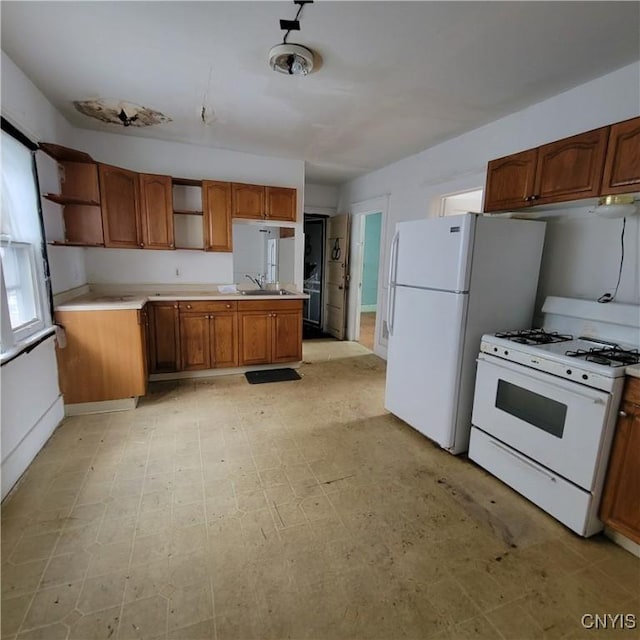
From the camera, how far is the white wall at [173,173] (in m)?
3.68

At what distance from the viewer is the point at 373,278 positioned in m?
8.40

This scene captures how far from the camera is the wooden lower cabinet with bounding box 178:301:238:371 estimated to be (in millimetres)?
3639

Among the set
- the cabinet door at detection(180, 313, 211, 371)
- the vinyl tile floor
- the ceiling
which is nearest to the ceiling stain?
the ceiling

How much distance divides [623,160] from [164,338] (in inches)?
148

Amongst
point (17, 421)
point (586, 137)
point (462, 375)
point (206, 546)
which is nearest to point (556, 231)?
point (586, 137)

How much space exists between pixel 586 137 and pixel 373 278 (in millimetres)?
6427

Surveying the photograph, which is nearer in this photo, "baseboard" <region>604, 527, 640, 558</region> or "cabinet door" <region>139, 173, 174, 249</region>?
"baseboard" <region>604, 527, 640, 558</region>

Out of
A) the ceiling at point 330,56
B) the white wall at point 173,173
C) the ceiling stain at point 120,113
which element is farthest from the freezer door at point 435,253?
the ceiling stain at point 120,113

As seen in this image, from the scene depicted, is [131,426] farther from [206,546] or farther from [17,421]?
[206,546]

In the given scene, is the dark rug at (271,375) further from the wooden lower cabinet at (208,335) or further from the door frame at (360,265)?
the door frame at (360,265)

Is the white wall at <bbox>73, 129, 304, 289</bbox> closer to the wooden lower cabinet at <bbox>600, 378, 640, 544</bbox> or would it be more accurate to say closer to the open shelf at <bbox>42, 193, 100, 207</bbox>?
the open shelf at <bbox>42, 193, 100, 207</bbox>

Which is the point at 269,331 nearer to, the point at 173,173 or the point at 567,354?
the point at 173,173

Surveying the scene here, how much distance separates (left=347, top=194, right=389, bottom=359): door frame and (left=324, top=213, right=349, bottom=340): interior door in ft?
0.28

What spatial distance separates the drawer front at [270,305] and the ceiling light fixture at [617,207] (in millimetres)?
2788
